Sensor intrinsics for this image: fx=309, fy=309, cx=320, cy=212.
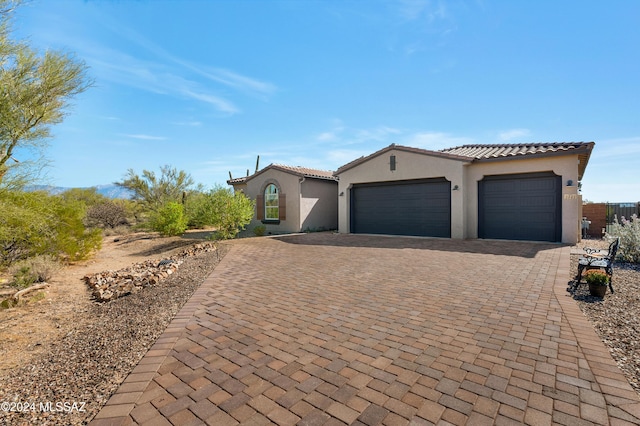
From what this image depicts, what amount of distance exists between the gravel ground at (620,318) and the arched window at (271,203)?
1512 centimetres

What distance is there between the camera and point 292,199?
59.1 feet

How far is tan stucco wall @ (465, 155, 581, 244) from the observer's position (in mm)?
11164

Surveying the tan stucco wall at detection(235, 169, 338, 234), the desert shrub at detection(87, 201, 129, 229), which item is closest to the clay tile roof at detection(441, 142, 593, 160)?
the tan stucco wall at detection(235, 169, 338, 234)

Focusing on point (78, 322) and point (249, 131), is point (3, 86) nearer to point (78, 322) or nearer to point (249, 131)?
point (78, 322)

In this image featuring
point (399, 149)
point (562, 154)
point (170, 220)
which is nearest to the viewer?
point (562, 154)

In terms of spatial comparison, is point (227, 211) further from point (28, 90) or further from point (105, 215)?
point (105, 215)

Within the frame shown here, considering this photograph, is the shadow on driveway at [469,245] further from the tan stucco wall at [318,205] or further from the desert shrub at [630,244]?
the tan stucco wall at [318,205]

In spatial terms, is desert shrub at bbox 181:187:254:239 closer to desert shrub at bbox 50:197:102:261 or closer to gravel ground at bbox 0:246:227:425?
desert shrub at bbox 50:197:102:261

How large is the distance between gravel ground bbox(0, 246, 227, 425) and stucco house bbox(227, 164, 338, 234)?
12216mm

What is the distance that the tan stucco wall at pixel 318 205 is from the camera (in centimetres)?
1808

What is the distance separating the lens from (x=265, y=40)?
11.5 m

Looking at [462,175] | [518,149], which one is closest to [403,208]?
[462,175]

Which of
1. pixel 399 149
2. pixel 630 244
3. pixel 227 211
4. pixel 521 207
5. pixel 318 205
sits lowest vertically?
pixel 630 244

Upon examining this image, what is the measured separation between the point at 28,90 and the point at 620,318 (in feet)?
34.4
